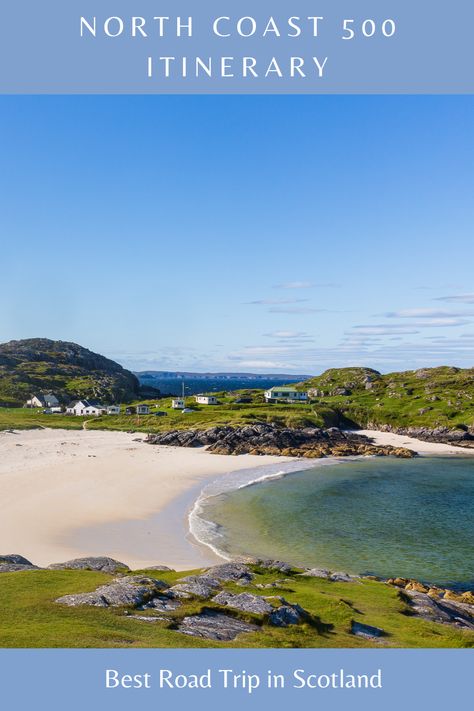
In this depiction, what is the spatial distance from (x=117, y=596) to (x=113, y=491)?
41.2 metres

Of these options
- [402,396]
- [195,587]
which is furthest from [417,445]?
[195,587]

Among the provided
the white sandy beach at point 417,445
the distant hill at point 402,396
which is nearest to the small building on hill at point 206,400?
the distant hill at point 402,396

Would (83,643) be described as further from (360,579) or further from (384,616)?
(360,579)

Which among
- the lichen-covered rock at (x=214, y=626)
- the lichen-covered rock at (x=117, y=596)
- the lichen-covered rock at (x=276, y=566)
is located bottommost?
the lichen-covered rock at (x=276, y=566)

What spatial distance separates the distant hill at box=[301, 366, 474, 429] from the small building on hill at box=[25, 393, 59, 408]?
78.9 metres

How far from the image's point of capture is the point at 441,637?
22422 millimetres

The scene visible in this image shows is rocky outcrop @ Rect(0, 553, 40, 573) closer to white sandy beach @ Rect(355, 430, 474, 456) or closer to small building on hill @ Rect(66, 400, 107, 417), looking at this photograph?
white sandy beach @ Rect(355, 430, 474, 456)

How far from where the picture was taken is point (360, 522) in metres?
53.2

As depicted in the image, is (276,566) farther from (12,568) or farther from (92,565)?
(12,568)

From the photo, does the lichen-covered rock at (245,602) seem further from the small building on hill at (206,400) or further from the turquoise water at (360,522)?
the small building on hill at (206,400)

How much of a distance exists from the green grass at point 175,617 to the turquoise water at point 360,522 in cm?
1274

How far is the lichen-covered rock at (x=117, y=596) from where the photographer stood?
21.6 metres

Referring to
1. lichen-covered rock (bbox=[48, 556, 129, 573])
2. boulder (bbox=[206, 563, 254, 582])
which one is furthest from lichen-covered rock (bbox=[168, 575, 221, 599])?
lichen-covered rock (bbox=[48, 556, 129, 573])

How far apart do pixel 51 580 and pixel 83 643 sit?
384 inches
